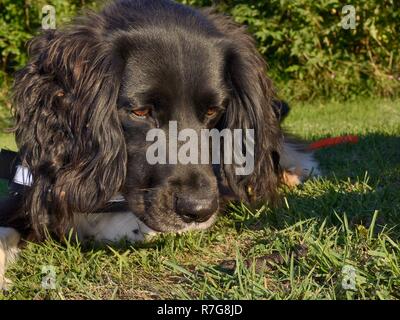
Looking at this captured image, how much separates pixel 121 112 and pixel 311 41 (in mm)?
6578

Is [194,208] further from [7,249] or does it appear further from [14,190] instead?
[14,190]

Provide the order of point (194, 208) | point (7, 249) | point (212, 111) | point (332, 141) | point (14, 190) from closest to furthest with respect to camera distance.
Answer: point (194, 208) → point (7, 249) → point (212, 111) → point (14, 190) → point (332, 141)

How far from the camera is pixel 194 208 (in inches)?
116

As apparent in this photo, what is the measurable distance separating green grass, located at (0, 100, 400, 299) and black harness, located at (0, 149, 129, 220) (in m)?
0.27

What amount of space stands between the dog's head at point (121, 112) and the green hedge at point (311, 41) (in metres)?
5.61

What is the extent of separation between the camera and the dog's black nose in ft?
9.65

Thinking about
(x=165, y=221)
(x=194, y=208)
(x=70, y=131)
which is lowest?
(x=165, y=221)

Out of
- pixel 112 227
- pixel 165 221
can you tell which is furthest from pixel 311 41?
pixel 165 221

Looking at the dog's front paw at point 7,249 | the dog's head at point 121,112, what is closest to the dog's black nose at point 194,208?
the dog's head at point 121,112

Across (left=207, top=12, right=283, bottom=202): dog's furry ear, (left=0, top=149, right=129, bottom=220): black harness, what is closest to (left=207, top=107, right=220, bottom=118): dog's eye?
(left=207, top=12, right=283, bottom=202): dog's furry ear

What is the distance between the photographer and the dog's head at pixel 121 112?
310 centimetres

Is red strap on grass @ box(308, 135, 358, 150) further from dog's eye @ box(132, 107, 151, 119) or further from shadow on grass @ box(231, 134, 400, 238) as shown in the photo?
dog's eye @ box(132, 107, 151, 119)

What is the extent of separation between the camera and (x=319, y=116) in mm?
8617

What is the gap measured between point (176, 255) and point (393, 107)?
645 cm
